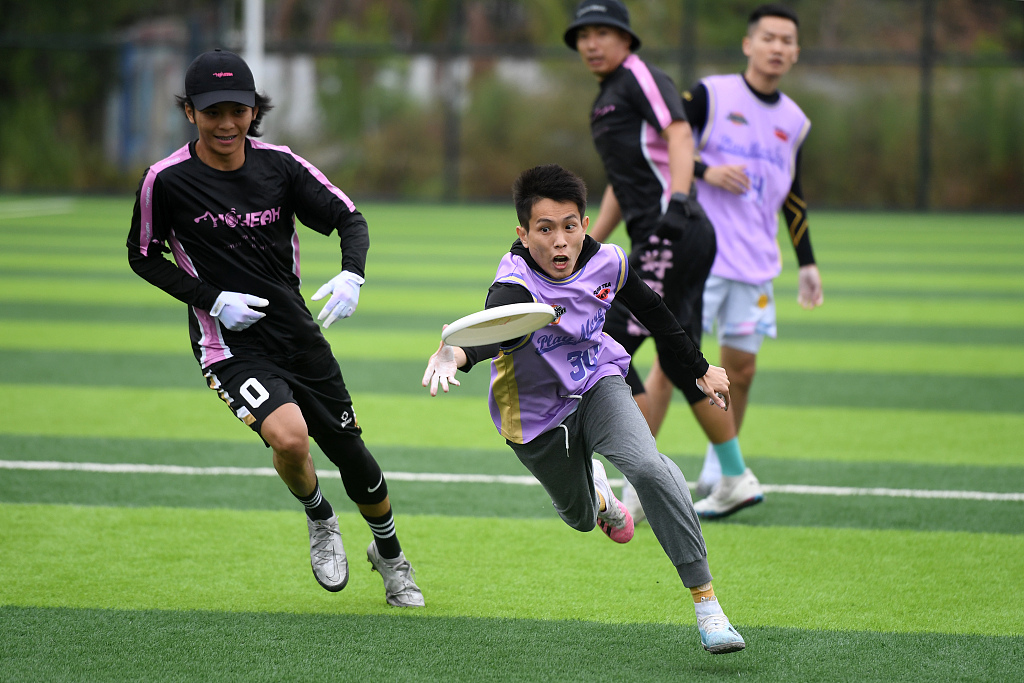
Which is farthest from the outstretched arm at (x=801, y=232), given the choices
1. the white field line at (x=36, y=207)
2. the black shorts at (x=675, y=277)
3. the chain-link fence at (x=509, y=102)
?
the chain-link fence at (x=509, y=102)

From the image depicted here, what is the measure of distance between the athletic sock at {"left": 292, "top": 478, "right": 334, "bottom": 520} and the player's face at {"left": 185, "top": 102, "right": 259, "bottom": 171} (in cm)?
124

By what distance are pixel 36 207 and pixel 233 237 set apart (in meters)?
22.9

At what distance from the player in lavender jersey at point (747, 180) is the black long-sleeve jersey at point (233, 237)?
212cm

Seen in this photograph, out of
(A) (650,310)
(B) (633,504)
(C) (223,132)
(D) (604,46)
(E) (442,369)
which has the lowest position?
(B) (633,504)

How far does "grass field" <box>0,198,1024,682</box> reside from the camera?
373 cm

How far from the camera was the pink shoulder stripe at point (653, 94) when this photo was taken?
5.20 meters

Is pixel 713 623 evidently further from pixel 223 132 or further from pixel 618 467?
pixel 223 132

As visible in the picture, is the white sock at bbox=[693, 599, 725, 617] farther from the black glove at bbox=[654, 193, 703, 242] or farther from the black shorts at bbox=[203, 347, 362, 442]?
the black glove at bbox=[654, 193, 703, 242]

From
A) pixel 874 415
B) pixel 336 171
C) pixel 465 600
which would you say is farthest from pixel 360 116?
pixel 465 600

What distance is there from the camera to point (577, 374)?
3824mm

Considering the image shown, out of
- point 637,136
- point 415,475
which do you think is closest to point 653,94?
point 637,136

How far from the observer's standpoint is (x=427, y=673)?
11.7 ft

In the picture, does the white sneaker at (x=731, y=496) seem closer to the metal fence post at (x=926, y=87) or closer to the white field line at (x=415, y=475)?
the white field line at (x=415, y=475)

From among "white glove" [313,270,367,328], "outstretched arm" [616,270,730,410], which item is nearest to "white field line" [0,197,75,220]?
"white glove" [313,270,367,328]
